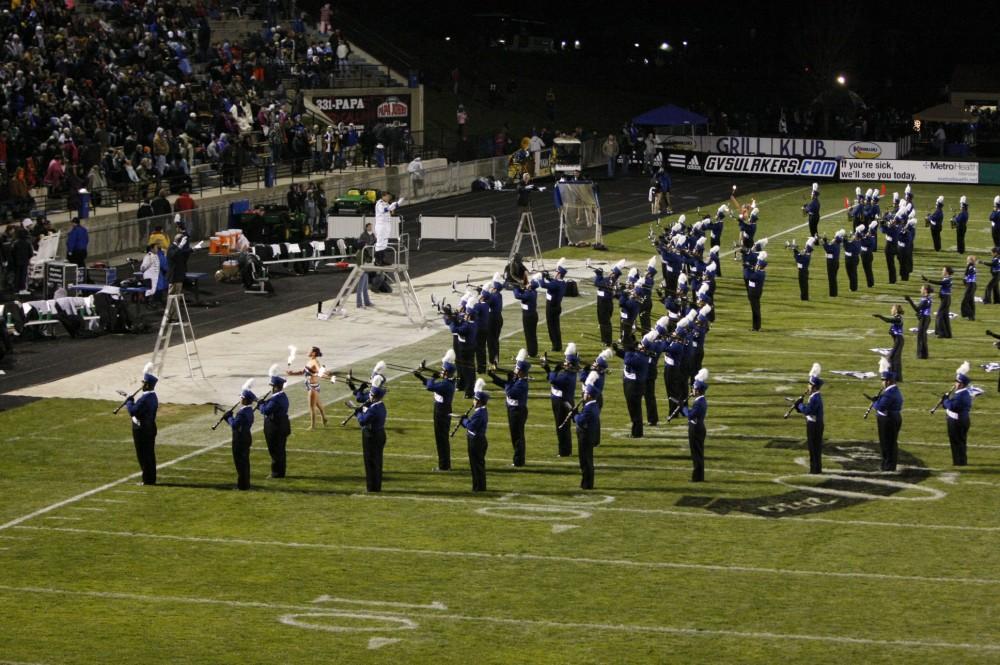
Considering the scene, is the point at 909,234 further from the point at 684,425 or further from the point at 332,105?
the point at 332,105

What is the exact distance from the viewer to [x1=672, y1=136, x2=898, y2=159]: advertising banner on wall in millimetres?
55250

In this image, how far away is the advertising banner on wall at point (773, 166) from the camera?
5509 centimetres

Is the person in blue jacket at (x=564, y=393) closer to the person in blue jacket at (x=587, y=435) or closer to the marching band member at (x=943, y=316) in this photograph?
the person in blue jacket at (x=587, y=435)

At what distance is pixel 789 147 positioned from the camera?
57031 mm

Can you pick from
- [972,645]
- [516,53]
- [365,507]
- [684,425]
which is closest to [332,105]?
[516,53]

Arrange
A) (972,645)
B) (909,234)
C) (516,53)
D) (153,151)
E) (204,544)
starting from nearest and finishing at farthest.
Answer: (972,645)
(204,544)
(909,234)
(153,151)
(516,53)

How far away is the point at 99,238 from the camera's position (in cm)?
3569

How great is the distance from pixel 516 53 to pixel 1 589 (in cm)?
5605

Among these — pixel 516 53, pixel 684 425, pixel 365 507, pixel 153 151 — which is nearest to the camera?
pixel 365 507

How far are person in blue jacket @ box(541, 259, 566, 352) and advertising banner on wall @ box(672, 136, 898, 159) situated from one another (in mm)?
29699

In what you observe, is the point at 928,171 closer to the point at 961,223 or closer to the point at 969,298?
the point at 961,223

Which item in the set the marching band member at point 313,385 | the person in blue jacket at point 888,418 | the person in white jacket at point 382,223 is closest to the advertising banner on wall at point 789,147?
the person in white jacket at point 382,223

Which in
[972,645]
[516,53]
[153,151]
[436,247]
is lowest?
[972,645]

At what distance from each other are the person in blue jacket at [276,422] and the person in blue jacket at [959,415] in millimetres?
7673
